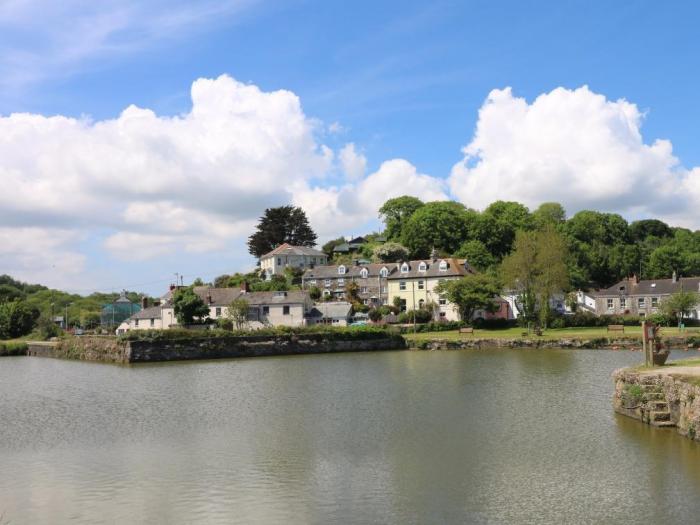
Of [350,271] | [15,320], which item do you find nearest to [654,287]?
[350,271]

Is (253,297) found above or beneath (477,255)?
beneath

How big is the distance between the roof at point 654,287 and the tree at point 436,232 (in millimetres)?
25469

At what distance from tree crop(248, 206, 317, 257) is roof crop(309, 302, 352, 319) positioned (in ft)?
144

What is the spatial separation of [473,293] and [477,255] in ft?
96.3

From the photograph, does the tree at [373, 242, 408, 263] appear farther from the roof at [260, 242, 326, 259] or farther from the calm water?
the calm water

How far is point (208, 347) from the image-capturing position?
64875 mm

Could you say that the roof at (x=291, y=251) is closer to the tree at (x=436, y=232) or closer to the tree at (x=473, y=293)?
the tree at (x=436, y=232)

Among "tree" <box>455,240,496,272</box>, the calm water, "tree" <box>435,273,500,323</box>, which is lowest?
the calm water

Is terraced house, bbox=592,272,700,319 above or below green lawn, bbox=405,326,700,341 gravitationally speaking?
above

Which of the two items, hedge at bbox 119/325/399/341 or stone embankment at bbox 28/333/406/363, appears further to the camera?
hedge at bbox 119/325/399/341

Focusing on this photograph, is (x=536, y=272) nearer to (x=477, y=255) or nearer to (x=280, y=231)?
(x=477, y=255)

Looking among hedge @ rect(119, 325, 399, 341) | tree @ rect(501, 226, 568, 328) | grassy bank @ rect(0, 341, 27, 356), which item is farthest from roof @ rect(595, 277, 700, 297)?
grassy bank @ rect(0, 341, 27, 356)

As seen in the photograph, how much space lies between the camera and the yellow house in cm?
8956

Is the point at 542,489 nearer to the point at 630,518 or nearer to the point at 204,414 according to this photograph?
the point at 630,518
